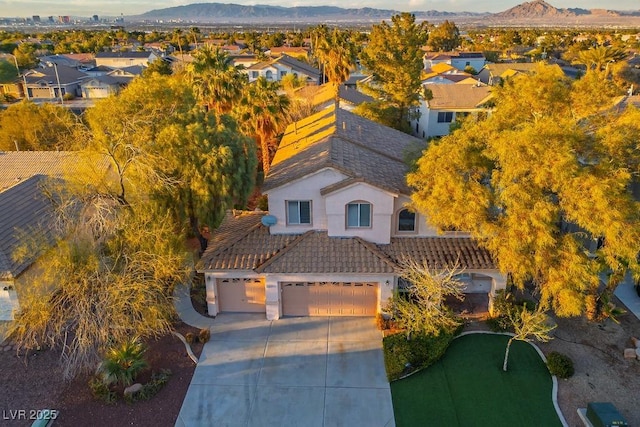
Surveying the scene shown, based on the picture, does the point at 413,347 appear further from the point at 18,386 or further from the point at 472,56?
the point at 472,56

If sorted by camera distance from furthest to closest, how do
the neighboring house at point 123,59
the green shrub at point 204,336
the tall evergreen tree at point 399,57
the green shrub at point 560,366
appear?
1. the neighboring house at point 123,59
2. the tall evergreen tree at point 399,57
3. the green shrub at point 204,336
4. the green shrub at point 560,366

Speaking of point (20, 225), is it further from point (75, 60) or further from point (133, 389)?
point (75, 60)

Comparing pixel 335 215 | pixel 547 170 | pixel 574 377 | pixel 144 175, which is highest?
pixel 547 170

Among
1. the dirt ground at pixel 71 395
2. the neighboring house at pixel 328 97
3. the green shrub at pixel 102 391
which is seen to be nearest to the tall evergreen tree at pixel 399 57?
the neighboring house at pixel 328 97

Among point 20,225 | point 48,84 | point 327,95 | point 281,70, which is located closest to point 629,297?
point 20,225

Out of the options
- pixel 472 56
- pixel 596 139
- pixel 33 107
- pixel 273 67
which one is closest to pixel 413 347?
pixel 596 139

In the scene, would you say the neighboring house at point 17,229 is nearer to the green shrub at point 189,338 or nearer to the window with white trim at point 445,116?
the green shrub at point 189,338
